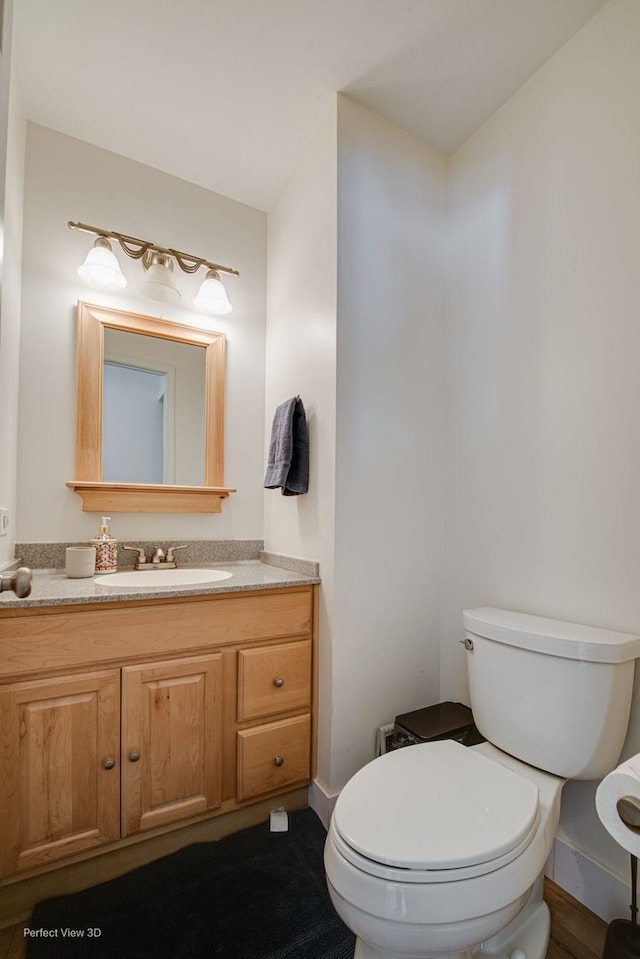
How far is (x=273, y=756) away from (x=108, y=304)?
1.78 metres

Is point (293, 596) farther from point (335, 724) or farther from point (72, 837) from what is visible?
point (72, 837)

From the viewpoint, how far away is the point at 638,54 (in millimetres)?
1148

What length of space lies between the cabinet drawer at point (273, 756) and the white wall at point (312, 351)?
0.07 metres

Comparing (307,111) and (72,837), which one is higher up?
(307,111)

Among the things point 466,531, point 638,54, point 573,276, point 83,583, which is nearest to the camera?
point 638,54

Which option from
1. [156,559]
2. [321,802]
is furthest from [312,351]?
[321,802]

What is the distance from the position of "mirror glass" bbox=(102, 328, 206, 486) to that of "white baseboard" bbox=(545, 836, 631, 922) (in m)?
1.73

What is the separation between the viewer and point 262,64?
4.62 feet

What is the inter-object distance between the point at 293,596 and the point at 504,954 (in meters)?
1.01

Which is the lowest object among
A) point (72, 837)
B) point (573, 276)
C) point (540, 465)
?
point (72, 837)

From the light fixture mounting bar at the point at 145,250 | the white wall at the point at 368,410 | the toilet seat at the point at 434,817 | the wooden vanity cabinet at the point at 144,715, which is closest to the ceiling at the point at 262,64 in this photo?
the white wall at the point at 368,410

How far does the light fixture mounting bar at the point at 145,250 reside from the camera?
1.62 m

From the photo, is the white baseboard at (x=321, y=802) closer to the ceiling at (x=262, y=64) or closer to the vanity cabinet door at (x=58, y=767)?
the vanity cabinet door at (x=58, y=767)

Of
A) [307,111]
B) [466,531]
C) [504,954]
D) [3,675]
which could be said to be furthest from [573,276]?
[3,675]
